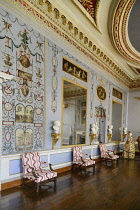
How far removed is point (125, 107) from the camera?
41.3 ft

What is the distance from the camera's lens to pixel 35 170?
477 cm

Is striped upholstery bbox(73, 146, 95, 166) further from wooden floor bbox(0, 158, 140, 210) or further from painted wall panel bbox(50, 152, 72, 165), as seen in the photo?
wooden floor bbox(0, 158, 140, 210)

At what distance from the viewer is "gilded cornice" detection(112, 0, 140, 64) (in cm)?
560

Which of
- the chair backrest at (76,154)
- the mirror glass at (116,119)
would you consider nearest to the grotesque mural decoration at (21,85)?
the chair backrest at (76,154)

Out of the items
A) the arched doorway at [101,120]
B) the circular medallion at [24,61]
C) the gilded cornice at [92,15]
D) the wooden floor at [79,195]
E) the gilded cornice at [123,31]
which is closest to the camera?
the wooden floor at [79,195]

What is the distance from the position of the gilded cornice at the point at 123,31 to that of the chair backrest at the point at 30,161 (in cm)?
554

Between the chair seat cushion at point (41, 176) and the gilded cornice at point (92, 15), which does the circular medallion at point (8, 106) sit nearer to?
the chair seat cushion at point (41, 176)

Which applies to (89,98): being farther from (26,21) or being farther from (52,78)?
(26,21)

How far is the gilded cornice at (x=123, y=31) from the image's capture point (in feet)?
18.4

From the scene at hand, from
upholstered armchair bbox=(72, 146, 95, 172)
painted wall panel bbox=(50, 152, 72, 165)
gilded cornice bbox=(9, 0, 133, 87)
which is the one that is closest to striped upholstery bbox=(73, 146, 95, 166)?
upholstered armchair bbox=(72, 146, 95, 172)

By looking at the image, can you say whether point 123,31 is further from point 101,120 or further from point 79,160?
point 79,160

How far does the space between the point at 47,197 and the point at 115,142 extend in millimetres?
7710

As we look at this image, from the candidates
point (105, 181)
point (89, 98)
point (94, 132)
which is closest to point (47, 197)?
point (105, 181)

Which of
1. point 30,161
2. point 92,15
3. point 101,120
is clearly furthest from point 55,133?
point 92,15
